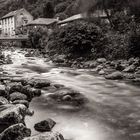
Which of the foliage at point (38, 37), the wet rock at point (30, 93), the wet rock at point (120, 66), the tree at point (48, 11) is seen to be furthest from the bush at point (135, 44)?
the tree at point (48, 11)

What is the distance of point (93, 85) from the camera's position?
1888 cm

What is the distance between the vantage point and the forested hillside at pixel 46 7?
76.9 metres

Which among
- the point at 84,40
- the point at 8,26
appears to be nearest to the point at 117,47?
the point at 84,40

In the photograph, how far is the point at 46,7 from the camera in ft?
267

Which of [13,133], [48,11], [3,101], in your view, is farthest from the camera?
[48,11]

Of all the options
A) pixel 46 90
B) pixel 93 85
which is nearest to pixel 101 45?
pixel 93 85

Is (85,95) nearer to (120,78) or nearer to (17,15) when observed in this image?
(120,78)

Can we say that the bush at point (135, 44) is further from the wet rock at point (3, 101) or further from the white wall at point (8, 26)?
the white wall at point (8, 26)

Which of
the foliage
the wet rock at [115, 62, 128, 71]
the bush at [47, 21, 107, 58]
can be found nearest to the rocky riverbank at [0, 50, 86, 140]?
the wet rock at [115, 62, 128, 71]

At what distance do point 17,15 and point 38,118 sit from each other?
253 ft

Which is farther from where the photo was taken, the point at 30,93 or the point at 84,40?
the point at 84,40

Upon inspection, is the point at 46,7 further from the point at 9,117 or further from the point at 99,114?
the point at 9,117

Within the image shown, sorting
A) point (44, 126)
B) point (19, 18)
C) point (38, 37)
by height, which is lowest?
point (44, 126)

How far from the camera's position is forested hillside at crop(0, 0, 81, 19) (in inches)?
3027
